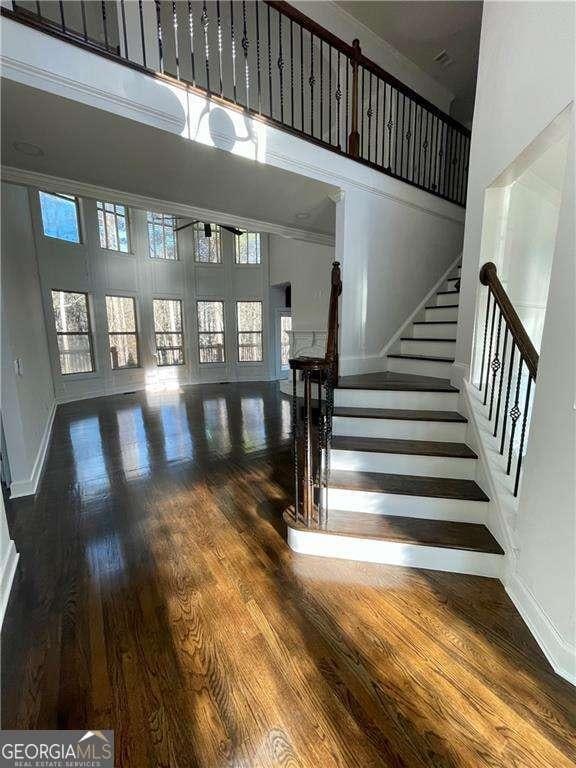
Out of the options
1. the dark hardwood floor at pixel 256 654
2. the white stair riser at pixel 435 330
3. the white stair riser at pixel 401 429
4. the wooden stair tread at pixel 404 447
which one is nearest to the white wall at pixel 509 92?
the white stair riser at pixel 401 429

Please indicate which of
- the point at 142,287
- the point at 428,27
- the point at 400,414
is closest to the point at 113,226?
the point at 142,287

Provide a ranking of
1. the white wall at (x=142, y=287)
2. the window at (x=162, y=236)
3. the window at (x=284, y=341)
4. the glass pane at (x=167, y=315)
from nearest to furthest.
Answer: the white wall at (x=142, y=287)
the window at (x=162, y=236)
the glass pane at (x=167, y=315)
the window at (x=284, y=341)

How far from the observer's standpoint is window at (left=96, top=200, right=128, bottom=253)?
22.8ft

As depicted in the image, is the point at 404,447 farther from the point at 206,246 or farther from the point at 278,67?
the point at 206,246

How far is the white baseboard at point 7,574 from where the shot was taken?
1.58m

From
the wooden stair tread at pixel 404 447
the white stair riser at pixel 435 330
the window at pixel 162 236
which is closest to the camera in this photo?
the wooden stair tread at pixel 404 447

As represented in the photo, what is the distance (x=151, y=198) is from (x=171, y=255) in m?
5.23

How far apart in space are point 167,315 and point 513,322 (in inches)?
308

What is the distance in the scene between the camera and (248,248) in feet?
28.9

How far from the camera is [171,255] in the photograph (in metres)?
8.09

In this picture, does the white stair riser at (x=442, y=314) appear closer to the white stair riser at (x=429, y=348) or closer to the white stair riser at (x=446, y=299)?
the white stair riser at (x=446, y=299)

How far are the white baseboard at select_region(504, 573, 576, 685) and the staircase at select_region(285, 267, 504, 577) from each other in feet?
0.56

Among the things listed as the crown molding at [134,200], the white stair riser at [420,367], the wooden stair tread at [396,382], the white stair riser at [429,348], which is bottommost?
the wooden stair tread at [396,382]

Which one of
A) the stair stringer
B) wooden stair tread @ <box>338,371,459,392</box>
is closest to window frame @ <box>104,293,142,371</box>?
wooden stair tread @ <box>338,371,459,392</box>
